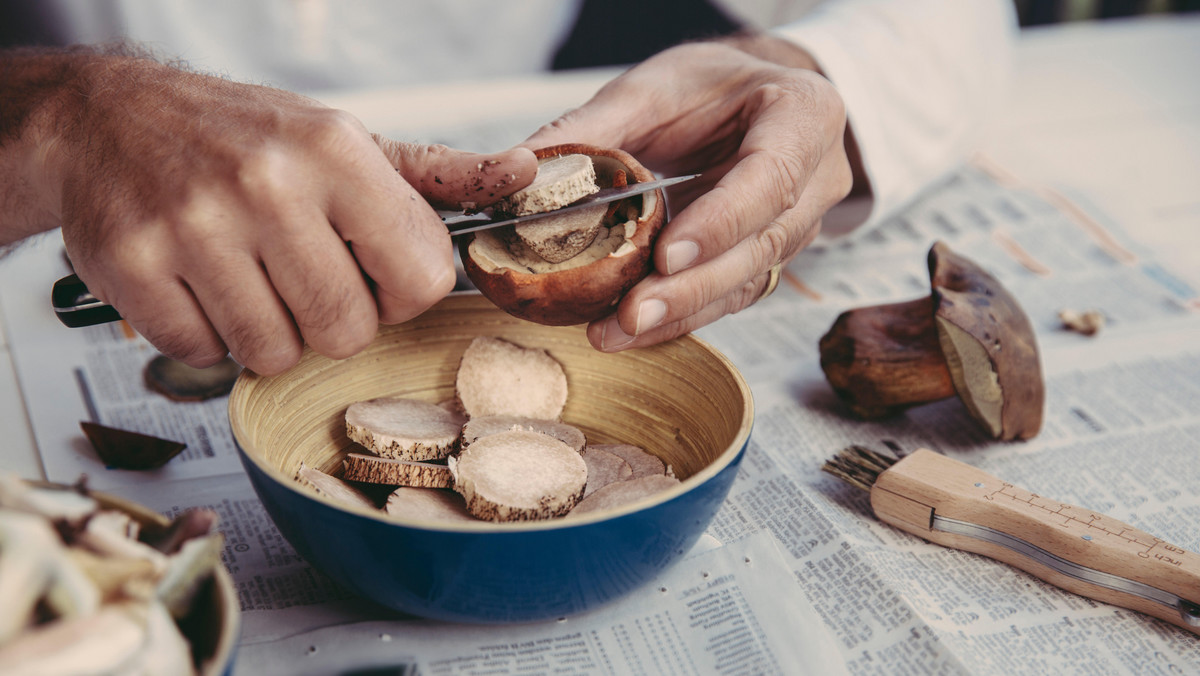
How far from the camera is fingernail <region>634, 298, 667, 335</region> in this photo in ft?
3.31

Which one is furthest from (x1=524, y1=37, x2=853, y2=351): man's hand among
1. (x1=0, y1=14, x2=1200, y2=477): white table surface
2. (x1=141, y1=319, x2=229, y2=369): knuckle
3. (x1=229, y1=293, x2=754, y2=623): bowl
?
(x1=0, y1=14, x2=1200, y2=477): white table surface

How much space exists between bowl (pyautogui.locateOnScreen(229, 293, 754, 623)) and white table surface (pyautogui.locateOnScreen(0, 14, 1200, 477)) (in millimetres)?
1118

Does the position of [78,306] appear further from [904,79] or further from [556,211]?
[904,79]

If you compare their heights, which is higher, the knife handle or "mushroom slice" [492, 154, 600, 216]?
"mushroom slice" [492, 154, 600, 216]

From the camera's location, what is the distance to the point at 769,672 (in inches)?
A: 34.3

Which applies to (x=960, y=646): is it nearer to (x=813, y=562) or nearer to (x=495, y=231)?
(x=813, y=562)

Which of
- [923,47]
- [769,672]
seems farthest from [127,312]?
[923,47]

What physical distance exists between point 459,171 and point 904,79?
1.21m

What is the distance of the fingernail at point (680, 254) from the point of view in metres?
1.00

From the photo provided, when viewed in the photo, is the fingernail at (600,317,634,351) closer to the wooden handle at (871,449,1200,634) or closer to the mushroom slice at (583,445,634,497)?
the mushroom slice at (583,445,634,497)

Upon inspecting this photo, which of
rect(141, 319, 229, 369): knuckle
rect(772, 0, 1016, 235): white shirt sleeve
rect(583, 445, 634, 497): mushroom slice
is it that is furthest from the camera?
rect(772, 0, 1016, 235): white shirt sleeve

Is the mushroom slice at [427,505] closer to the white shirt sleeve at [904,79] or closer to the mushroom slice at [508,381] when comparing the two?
the mushroom slice at [508,381]

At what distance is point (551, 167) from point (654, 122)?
387 mm

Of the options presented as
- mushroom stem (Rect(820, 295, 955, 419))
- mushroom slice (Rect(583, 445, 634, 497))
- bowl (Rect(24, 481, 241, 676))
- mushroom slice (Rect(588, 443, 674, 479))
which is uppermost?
bowl (Rect(24, 481, 241, 676))
